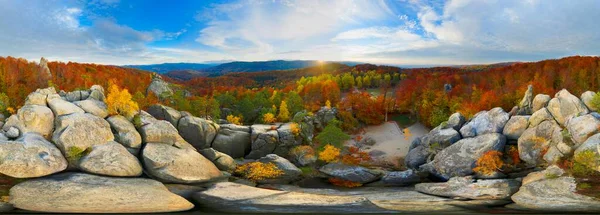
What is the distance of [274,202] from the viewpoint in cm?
3825

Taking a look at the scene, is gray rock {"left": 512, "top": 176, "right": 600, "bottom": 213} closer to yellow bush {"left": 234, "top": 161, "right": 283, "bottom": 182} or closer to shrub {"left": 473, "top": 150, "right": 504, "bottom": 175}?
shrub {"left": 473, "top": 150, "right": 504, "bottom": 175}

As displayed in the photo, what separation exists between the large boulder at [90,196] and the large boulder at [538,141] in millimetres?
43574

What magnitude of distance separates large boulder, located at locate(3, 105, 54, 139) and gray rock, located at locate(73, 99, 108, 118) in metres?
5.09

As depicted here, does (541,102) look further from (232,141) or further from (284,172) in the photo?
(232,141)

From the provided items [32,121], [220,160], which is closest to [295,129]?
[220,160]

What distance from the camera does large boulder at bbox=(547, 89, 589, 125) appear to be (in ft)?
167

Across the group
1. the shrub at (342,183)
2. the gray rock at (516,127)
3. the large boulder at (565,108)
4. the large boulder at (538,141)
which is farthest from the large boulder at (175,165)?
the large boulder at (565,108)

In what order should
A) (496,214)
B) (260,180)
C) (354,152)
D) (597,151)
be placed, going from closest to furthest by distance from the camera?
(496,214) < (597,151) < (260,180) < (354,152)

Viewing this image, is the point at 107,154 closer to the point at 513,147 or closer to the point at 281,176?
the point at 281,176

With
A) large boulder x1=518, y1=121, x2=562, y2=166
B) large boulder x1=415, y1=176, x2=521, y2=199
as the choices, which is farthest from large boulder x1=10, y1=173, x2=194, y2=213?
large boulder x1=518, y1=121, x2=562, y2=166

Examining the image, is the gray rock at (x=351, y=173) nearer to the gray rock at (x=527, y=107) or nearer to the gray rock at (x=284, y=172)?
the gray rock at (x=284, y=172)

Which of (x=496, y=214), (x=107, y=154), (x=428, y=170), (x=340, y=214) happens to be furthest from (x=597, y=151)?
(x=107, y=154)

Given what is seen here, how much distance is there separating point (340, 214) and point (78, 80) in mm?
84056

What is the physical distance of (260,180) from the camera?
51.7 metres
